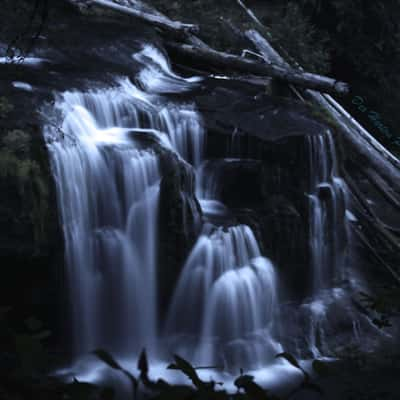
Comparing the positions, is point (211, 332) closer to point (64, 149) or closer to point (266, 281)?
point (266, 281)

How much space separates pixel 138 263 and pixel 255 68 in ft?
16.2

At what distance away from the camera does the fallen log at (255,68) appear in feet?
36.1

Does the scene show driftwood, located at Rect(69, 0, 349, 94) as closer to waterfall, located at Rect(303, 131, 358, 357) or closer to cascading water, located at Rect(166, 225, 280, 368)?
waterfall, located at Rect(303, 131, 358, 357)

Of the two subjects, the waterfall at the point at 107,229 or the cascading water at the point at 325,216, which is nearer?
the waterfall at the point at 107,229

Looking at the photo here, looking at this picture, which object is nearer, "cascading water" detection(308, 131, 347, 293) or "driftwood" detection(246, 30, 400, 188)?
"driftwood" detection(246, 30, 400, 188)

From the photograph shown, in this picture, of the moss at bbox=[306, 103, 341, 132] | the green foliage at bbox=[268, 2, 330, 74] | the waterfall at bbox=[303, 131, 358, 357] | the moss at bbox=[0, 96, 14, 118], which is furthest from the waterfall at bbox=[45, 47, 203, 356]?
the green foliage at bbox=[268, 2, 330, 74]

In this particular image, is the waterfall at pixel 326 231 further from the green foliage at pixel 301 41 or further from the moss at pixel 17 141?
the green foliage at pixel 301 41

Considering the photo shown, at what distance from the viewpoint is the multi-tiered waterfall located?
8.50 m

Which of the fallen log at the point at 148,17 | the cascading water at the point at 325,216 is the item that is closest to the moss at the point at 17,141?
the cascading water at the point at 325,216

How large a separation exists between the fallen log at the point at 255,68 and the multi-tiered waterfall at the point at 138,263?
9.31 feet

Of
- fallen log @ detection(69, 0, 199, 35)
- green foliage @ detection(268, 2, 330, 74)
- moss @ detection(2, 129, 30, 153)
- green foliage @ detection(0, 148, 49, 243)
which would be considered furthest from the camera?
green foliage @ detection(268, 2, 330, 74)

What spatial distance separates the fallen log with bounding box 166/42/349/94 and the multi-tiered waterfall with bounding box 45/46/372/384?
2.84 m

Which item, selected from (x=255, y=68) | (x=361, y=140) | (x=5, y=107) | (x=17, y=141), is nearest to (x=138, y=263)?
(x=17, y=141)

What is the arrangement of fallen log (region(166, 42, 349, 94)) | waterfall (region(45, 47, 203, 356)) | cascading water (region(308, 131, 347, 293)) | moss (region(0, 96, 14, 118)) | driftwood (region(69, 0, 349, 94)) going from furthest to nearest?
driftwood (region(69, 0, 349, 94)) → fallen log (region(166, 42, 349, 94)) → cascading water (region(308, 131, 347, 293)) → moss (region(0, 96, 14, 118)) → waterfall (region(45, 47, 203, 356))
